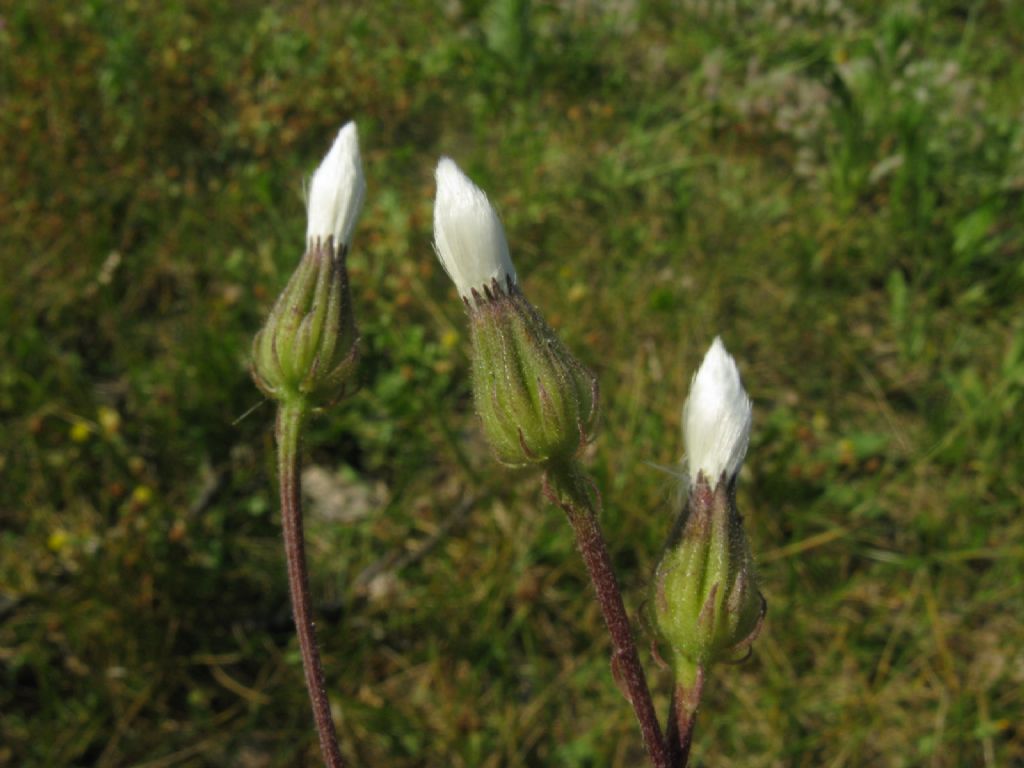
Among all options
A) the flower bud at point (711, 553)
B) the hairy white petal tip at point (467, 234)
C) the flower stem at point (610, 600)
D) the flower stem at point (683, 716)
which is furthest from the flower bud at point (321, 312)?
the flower stem at point (683, 716)

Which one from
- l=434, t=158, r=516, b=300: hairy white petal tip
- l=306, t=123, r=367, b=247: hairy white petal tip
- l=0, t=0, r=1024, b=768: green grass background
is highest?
l=306, t=123, r=367, b=247: hairy white petal tip

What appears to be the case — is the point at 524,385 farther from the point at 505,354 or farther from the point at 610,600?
the point at 610,600

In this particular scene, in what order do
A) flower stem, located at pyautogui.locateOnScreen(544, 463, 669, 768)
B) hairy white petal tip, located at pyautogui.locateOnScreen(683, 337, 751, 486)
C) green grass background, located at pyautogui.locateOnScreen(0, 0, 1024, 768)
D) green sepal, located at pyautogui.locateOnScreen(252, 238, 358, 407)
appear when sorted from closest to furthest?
flower stem, located at pyautogui.locateOnScreen(544, 463, 669, 768) < hairy white petal tip, located at pyautogui.locateOnScreen(683, 337, 751, 486) < green sepal, located at pyautogui.locateOnScreen(252, 238, 358, 407) < green grass background, located at pyautogui.locateOnScreen(0, 0, 1024, 768)

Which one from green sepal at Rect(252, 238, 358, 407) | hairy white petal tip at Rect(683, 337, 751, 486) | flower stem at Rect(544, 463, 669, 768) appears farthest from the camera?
green sepal at Rect(252, 238, 358, 407)

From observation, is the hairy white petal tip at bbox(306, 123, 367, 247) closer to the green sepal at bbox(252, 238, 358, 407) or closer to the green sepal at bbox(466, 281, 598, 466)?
the green sepal at bbox(252, 238, 358, 407)

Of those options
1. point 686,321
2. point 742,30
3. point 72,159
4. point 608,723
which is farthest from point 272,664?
point 742,30

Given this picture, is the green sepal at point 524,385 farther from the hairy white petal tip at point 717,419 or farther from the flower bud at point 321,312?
the flower bud at point 321,312

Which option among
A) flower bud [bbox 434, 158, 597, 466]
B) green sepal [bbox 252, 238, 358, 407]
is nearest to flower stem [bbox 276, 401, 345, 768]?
green sepal [bbox 252, 238, 358, 407]
